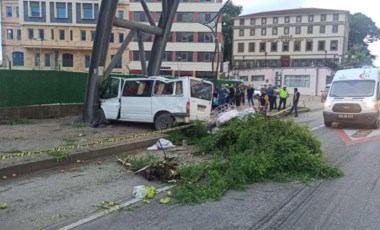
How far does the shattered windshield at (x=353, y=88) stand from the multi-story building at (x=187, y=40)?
4687cm

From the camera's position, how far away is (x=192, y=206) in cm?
561

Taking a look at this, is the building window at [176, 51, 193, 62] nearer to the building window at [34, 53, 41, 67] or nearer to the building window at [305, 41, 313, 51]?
the building window at [34, 53, 41, 67]

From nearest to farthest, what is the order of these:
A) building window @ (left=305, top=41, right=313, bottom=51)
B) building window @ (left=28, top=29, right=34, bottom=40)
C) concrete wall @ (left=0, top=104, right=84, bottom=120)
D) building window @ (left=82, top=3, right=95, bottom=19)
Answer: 1. concrete wall @ (left=0, top=104, right=84, bottom=120)
2. building window @ (left=82, top=3, right=95, bottom=19)
3. building window @ (left=28, top=29, right=34, bottom=40)
4. building window @ (left=305, top=41, right=313, bottom=51)

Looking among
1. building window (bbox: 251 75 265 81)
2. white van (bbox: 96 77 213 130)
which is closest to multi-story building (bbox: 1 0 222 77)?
building window (bbox: 251 75 265 81)

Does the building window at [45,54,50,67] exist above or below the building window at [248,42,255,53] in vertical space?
below

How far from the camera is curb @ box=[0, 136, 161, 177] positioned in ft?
24.2

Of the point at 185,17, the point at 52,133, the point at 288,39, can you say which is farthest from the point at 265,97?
the point at 288,39

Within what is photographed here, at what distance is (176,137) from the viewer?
11367mm

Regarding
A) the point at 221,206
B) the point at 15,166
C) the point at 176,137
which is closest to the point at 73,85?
the point at 176,137

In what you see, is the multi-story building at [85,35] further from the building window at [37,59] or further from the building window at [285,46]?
the building window at [285,46]

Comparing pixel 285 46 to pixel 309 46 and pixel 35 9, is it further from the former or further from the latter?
pixel 35 9

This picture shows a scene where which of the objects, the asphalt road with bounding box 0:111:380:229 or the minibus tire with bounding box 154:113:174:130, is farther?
the minibus tire with bounding box 154:113:174:130

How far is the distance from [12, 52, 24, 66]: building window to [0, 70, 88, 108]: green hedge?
54.1 m

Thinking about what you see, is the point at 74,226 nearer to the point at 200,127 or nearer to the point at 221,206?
the point at 221,206
